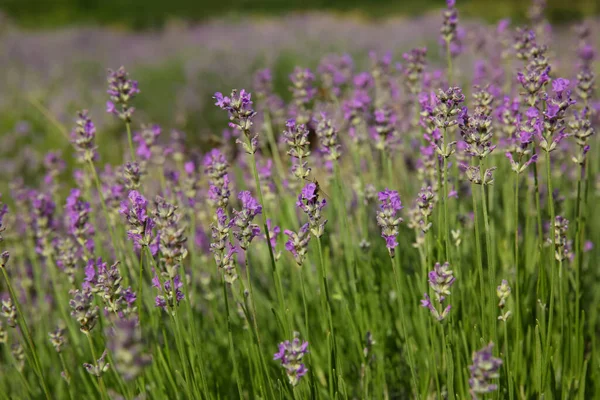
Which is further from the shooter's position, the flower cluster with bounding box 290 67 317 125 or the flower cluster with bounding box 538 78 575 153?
the flower cluster with bounding box 290 67 317 125

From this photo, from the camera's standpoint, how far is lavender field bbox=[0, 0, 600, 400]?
1.59 m

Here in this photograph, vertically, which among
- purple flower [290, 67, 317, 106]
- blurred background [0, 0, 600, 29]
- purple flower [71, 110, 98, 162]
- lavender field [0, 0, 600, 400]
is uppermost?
blurred background [0, 0, 600, 29]

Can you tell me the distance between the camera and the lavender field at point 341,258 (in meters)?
1.59

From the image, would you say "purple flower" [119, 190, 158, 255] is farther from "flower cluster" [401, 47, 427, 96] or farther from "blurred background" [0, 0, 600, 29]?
"blurred background" [0, 0, 600, 29]

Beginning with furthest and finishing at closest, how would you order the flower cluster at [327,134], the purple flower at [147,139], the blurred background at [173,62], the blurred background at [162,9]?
the blurred background at [162,9] < the blurred background at [173,62] < the purple flower at [147,139] < the flower cluster at [327,134]

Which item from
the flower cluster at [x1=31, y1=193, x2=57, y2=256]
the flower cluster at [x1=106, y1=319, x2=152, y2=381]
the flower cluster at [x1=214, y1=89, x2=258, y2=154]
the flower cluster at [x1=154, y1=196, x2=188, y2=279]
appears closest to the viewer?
the flower cluster at [x1=106, y1=319, x2=152, y2=381]

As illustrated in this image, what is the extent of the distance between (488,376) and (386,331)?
1114 mm

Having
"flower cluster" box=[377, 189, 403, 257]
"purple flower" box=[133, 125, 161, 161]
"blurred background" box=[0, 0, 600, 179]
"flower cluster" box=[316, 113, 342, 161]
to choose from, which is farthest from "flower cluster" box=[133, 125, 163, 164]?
"blurred background" box=[0, 0, 600, 179]

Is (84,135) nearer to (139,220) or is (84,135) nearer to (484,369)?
(139,220)

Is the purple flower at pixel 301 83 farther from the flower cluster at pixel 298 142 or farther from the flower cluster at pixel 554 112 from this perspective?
the flower cluster at pixel 554 112

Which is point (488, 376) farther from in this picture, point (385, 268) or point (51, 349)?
point (51, 349)

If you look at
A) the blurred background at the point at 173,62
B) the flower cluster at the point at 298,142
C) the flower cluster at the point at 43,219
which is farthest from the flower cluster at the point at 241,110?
the blurred background at the point at 173,62

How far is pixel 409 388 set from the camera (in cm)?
223

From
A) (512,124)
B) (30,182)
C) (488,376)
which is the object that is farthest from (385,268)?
(30,182)
